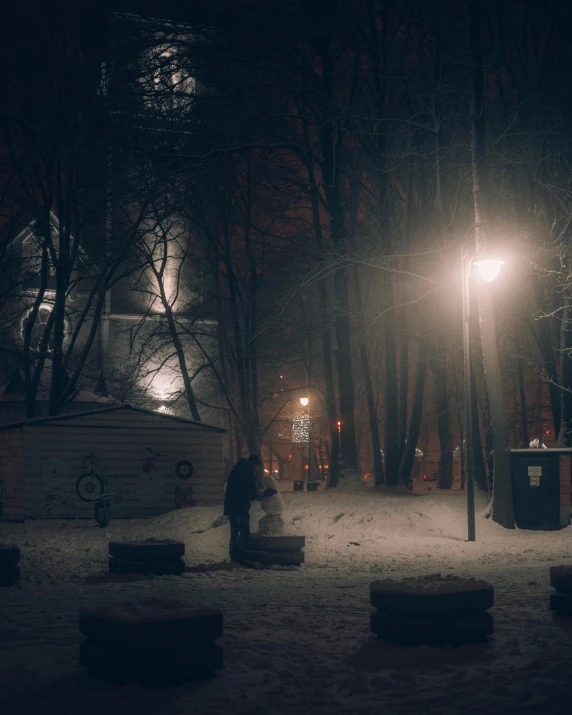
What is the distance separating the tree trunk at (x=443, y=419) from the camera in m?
35.1

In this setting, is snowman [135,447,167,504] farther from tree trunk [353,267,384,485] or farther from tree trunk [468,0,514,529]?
tree trunk [468,0,514,529]

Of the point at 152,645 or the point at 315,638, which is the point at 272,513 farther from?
the point at 152,645

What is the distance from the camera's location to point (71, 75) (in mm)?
28500

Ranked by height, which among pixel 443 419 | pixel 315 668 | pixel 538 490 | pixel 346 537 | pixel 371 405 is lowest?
pixel 315 668

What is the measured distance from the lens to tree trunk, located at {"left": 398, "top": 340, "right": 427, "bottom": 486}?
94.0 feet

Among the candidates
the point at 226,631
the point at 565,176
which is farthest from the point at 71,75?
the point at 226,631

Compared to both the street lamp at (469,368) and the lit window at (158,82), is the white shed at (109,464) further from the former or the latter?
the street lamp at (469,368)

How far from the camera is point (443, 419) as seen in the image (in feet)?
124

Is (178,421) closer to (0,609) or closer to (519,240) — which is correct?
(519,240)

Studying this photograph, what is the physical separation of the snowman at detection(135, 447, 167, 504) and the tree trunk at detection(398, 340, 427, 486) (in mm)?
7442

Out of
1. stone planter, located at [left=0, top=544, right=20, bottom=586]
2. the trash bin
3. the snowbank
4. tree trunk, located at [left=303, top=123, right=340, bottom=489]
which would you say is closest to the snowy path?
stone planter, located at [left=0, top=544, right=20, bottom=586]

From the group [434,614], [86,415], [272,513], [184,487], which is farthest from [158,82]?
[434,614]

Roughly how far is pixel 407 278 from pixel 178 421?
8.61 m

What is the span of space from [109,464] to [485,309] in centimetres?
1292
